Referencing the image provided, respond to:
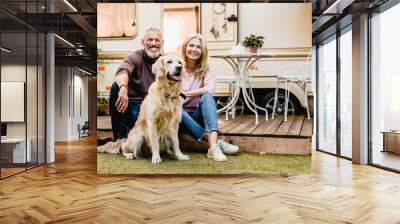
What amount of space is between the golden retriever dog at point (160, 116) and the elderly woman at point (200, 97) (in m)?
0.17

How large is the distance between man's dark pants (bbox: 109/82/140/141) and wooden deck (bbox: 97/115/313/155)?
0.41 ft

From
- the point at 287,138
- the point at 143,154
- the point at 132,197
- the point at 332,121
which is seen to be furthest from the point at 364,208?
the point at 332,121

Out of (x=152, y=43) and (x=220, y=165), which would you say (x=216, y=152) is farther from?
(x=152, y=43)

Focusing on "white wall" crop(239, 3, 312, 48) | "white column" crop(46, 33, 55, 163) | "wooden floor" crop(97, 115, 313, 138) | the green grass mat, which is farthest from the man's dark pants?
"white column" crop(46, 33, 55, 163)

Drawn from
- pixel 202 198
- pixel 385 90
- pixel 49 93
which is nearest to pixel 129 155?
pixel 202 198

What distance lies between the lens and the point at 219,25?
234 inches

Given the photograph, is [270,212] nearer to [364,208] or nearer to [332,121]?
[364,208]

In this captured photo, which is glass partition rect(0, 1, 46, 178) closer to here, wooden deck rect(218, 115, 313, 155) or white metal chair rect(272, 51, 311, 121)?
wooden deck rect(218, 115, 313, 155)

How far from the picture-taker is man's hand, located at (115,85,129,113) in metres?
5.82

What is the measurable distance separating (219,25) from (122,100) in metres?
1.76

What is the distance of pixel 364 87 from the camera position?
751 cm

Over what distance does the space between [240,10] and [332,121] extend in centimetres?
438

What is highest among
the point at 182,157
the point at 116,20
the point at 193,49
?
the point at 116,20

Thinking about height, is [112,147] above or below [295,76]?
below
